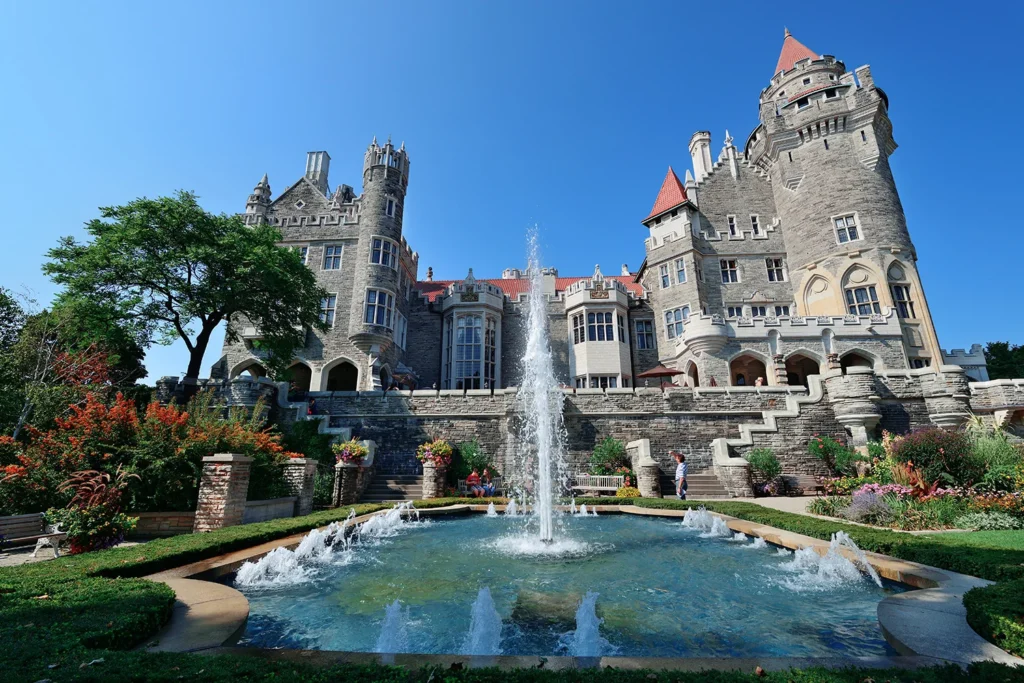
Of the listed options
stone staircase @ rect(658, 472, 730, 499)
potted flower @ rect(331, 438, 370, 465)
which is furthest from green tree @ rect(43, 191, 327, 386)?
stone staircase @ rect(658, 472, 730, 499)

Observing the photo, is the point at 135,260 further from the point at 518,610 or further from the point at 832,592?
the point at 832,592

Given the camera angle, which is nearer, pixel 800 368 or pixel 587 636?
pixel 587 636

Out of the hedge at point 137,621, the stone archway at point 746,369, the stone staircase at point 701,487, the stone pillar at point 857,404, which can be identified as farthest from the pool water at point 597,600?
the stone archway at point 746,369

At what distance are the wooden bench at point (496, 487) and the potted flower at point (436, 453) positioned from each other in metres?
1.03

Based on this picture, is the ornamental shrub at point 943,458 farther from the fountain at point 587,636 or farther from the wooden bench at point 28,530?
the wooden bench at point 28,530

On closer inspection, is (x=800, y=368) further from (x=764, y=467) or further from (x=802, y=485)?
(x=764, y=467)

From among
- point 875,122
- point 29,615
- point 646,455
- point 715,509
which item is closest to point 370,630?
point 29,615

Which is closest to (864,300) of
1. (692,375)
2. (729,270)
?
(729,270)

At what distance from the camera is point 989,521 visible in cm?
933

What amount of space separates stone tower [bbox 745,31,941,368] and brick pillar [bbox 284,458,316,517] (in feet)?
92.4

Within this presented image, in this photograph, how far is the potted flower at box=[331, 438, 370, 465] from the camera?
16.8 meters

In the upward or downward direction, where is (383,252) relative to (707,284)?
upward

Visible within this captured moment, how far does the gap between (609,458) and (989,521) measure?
11719 millimetres

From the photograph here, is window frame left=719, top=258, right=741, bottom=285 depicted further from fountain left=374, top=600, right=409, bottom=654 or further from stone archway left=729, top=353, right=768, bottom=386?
fountain left=374, top=600, right=409, bottom=654
